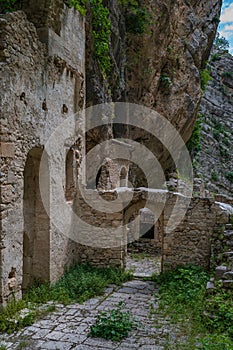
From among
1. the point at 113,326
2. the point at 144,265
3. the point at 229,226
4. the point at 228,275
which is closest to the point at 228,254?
the point at 229,226

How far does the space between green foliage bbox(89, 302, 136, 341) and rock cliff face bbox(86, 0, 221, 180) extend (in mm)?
7224

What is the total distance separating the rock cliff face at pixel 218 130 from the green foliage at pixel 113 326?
21.6 m

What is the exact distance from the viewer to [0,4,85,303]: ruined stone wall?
640 centimetres

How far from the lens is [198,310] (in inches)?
271

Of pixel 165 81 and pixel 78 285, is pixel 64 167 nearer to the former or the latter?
pixel 78 285

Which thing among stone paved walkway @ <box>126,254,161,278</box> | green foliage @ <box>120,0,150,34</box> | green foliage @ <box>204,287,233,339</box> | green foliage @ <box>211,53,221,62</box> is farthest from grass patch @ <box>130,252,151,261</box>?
green foliage @ <box>211,53,221,62</box>

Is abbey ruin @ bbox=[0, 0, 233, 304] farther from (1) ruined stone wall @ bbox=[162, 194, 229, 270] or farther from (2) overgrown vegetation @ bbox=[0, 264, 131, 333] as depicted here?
(2) overgrown vegetation @ bbox=[0, 264, 131, 333]

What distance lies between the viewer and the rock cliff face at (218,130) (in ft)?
95.3

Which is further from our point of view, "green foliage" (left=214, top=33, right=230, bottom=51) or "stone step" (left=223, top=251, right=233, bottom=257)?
"green foliage" (left=214, top=33, right=230, bottom=51)

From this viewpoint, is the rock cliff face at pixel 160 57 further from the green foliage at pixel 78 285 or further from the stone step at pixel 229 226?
the stone step at pixel 229 226

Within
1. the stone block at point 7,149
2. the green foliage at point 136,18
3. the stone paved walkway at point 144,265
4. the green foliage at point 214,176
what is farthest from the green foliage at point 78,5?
the green foliage at point 214,176

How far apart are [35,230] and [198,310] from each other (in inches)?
157

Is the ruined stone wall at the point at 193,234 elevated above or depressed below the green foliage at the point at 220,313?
above

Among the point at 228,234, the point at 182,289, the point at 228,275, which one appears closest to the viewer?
the point at 228,275
